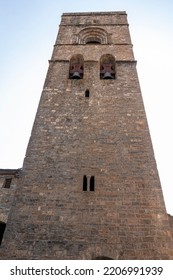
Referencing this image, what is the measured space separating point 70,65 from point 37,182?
6.67 meters

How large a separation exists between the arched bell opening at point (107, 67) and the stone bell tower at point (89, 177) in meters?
0.05

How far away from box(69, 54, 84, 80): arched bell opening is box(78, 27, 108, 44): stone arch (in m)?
2.39

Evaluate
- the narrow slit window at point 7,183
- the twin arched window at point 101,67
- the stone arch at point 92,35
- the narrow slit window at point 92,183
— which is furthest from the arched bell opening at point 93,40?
the narrow slit window at point 92,183

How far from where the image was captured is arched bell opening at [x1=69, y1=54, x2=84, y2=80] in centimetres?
1230

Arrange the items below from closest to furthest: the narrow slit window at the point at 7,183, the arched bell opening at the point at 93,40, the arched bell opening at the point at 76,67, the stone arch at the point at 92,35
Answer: the arched bell opening at the point at 76,67 < the narrow slit window at the point at 7,183 < the stone arch at the point at 92,35 < the arched bell opening at the point at 93,40

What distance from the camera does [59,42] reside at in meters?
15.1

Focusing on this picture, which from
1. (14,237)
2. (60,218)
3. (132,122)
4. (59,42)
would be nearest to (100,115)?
(132,122)

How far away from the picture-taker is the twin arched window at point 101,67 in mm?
12312

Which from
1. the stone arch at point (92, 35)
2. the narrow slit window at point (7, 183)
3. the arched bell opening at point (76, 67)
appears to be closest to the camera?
the arched bell opening at point (76, 67)

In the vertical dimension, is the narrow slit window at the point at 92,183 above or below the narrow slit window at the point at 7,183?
below

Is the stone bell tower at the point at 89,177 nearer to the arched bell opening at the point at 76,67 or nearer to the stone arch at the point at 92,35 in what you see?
the arched bell opening at the point at 76,67

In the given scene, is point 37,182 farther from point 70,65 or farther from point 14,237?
point 70,65

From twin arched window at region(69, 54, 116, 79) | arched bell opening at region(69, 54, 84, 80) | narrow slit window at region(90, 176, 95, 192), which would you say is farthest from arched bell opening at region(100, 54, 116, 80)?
narrow slit window at region(90, 176, 95, 192)

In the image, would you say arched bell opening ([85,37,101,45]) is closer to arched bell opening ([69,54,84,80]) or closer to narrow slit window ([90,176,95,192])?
arched bell opening ([69,54,84,80])
